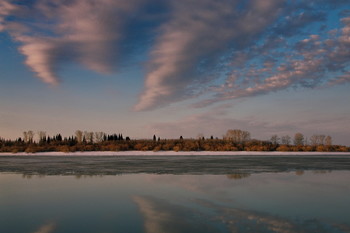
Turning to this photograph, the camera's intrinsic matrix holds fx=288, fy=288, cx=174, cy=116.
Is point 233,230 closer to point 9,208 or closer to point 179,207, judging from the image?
point 179,207

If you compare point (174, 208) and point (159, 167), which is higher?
point (174, 208)

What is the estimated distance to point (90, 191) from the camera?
1291 cm

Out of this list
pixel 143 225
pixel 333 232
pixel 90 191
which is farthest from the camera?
pixel 90 191

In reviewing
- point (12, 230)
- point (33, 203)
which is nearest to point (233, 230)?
point (12, 230)

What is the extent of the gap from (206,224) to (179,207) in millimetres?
2172

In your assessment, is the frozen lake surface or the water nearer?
the water

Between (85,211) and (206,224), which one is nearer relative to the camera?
(206,224)

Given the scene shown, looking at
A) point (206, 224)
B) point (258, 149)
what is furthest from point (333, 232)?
point (258, 149)

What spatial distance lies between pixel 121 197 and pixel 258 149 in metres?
64.9

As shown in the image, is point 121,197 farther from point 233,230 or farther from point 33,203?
point 233,230

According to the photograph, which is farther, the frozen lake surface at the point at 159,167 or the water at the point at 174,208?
the frozen lake surface at the point at 159,167

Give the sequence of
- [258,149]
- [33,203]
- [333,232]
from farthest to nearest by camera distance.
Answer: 1. [258,149]
2. [33,203]
3. [333,232]

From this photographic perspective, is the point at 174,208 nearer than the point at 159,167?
Yes

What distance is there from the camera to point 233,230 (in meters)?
7.15
